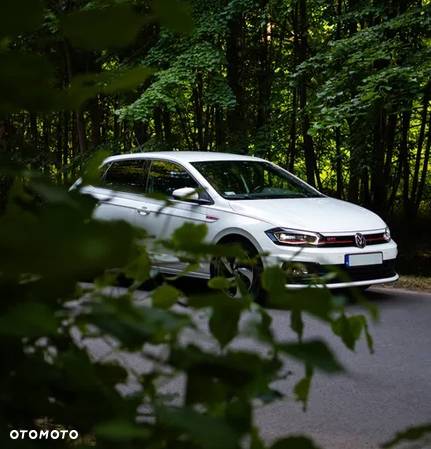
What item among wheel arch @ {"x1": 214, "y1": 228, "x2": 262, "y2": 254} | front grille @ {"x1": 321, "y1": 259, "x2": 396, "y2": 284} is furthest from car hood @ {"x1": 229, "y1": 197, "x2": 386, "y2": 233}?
front grille @ {"x1": 321, "y1": 259, "x2": 396, "y2": 284}

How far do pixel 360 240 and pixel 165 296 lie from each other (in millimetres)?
6578

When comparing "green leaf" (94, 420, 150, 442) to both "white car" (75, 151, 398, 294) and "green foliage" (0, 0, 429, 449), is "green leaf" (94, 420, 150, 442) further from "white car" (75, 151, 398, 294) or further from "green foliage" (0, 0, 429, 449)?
"white car" (75, 151, 398, 294)

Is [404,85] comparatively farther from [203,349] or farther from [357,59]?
[203,349]

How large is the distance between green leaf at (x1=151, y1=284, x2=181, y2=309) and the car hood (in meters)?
6.24

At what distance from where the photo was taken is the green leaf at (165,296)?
961mm

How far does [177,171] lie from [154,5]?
A: 7727mm

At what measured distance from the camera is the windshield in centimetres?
811

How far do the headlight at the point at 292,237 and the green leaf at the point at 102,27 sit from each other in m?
6.53

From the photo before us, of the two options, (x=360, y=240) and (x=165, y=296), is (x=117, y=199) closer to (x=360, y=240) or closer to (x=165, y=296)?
(x=165, y=296)

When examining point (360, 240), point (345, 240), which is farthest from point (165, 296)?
point (360, 240)

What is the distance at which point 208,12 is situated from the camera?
41.9ft

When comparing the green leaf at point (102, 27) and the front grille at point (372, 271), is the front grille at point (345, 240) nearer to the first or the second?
the front grille at point (372, 271)

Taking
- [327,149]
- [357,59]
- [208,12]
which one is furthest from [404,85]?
[327,149]

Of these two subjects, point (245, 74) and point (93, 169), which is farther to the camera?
point (245, 74)
